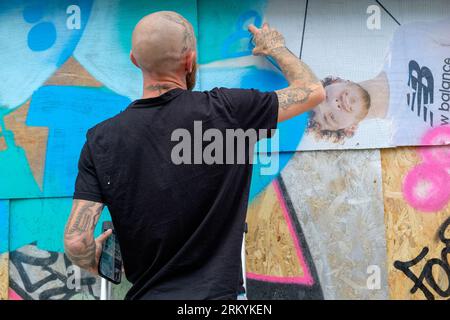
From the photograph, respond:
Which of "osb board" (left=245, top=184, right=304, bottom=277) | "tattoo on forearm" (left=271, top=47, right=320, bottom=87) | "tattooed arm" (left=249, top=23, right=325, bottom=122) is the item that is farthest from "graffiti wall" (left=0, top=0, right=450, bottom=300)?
"tattoo on forearm" (left=271, top=47, right=320, bottom=87)

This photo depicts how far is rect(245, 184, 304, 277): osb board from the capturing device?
373 cm

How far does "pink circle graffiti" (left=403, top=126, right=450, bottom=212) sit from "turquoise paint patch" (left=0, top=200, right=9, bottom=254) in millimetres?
2628

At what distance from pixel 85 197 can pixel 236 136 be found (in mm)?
686

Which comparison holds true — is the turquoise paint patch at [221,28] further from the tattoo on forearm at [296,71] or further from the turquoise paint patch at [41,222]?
the turquoise paint patch at [41,222]

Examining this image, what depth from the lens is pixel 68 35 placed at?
3855 millimetres

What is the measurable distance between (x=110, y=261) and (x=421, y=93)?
2339mm

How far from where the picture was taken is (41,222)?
3.78m

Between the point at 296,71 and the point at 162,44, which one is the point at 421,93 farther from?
the point at 162,44

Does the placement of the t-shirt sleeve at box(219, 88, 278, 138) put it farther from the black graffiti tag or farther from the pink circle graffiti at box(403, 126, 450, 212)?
the black graffiti tag

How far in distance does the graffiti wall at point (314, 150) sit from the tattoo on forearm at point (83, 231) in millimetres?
1283

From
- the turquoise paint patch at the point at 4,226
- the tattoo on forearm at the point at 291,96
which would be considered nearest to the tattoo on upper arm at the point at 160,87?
the tattoo on forearm at the point at 291,96

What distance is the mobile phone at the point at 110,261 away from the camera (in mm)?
2564
